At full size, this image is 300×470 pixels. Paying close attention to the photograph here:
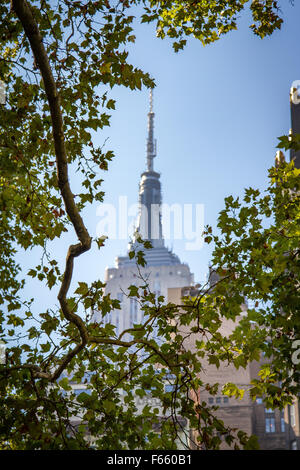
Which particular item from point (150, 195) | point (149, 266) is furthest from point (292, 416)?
point (150, 195)

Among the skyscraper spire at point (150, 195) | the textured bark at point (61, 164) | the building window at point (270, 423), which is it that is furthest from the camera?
the skyscraper spire at point (150, 195)

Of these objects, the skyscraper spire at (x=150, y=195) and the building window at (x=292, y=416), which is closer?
the building window at (x=292, y=416)

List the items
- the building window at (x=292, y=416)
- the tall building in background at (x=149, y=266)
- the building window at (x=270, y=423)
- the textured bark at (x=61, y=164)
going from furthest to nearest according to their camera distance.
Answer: the tall building in background at (x=149, y=266) < the building window at (x=270, y=423) < the building window at (x=292, y=416) < the textured bark at (x=61, y=164)

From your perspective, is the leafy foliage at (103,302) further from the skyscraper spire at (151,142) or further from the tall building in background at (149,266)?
the skyscraper spire at (151,142)

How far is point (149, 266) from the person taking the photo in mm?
139125

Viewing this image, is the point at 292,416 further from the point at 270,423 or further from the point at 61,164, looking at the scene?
the point at 61,164

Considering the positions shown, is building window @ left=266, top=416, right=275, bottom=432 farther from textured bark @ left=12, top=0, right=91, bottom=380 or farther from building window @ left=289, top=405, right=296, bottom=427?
textured bark @ left=12, top=0, right=91, bottom=380

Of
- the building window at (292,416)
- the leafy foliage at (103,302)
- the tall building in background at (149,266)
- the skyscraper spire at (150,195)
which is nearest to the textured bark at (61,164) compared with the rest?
the leafy foliage at (103,302)

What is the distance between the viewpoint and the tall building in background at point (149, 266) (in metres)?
125

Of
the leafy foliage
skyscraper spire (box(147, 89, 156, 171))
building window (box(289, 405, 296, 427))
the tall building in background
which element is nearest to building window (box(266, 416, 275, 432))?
building window (box(289, 405, 296, 427))

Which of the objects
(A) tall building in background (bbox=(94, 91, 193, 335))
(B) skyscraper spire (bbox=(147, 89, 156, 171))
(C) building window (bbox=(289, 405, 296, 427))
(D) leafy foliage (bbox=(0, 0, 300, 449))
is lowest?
(C) building window (bbox=(289, 405, 296, 427))

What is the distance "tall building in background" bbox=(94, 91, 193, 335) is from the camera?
12488 cm

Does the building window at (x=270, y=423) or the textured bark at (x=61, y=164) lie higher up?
the textured bark at (x=61, y=164)
